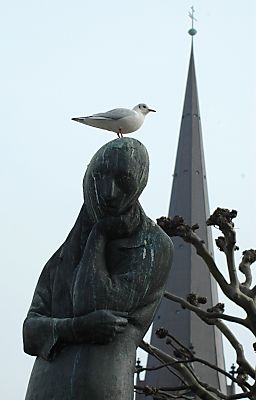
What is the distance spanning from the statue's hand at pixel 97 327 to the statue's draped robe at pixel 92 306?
0.04 metres

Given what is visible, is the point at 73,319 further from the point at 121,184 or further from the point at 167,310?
the point at 167,310

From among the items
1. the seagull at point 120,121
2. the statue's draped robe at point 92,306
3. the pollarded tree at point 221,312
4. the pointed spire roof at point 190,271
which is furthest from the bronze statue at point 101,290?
the pointed spire roof at point 190,271

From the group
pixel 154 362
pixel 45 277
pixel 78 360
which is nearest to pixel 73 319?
pixel 78 360

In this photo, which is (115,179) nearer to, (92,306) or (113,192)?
(113,192)

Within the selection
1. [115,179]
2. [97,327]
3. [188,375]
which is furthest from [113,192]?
[188,375]

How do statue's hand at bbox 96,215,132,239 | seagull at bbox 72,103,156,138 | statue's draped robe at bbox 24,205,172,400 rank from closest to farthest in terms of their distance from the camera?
statue's draped robe at bbox 24,205,172,400 < statue's hand at bbox 96,215,132,239 < seagull at bbox 72,103,156,138

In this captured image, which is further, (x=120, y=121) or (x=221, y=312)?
(x=221, y=312)

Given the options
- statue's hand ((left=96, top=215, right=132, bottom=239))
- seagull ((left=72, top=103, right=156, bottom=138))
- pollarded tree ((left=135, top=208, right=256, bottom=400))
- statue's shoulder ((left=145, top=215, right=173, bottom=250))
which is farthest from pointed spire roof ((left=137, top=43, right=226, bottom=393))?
statue's hand ((left=96, top=215, right=132, bottom=239))

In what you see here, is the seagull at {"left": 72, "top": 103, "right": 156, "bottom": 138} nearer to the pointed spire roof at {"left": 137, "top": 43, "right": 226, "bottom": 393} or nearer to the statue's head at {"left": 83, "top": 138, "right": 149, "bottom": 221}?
the statue's head at {"left": 83, "top": 138, "right": 149, "bottom": 221}

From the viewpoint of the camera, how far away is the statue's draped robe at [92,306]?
336cm

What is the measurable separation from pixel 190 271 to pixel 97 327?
50332 millimetres

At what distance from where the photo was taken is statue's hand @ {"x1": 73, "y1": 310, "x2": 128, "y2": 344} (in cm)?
340

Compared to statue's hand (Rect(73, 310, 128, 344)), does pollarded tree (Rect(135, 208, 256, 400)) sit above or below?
above

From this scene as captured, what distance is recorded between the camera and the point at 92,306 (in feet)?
11.4
